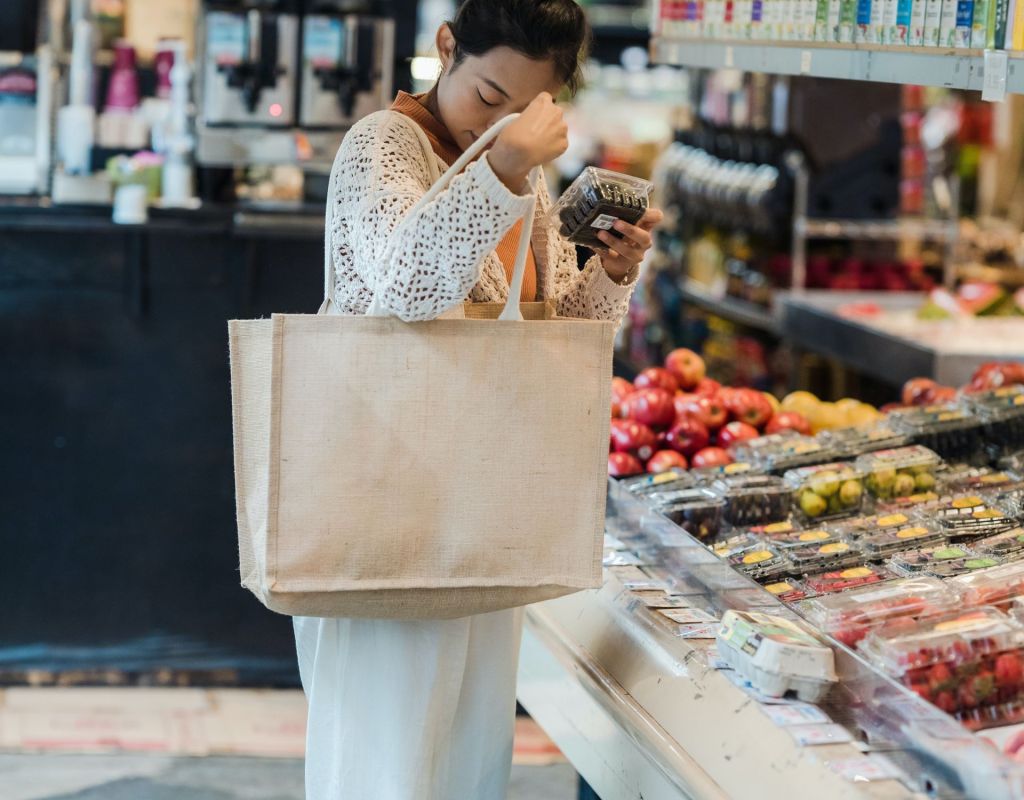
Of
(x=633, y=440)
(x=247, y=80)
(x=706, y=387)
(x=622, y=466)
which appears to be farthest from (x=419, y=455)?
(x=247, y=80)

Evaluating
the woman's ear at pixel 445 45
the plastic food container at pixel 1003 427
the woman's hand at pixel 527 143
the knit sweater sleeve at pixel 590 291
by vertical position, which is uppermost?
the woman's ear at pixel 445 45

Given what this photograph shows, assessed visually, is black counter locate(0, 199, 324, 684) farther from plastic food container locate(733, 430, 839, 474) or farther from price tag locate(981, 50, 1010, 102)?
price tag locate(981, 50, 1010, 102)

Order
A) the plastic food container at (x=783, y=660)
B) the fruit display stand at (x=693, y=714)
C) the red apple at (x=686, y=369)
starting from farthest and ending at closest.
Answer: the red apple at (x=686, y=369) → the plastic food container at (x=783, y=660) → the fruit display stand at (x=693, y=714)

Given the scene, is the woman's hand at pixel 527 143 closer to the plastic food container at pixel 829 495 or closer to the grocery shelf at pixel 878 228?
the plastic food container at pixel 829 495

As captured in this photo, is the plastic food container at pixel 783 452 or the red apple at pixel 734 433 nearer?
the plastic food container at pixel 783 452

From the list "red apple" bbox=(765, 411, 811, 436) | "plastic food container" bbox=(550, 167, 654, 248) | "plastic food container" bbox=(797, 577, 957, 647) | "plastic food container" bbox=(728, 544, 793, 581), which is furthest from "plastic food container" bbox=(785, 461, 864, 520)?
"plastic food container" bbox=(550, 167, 654, 248)

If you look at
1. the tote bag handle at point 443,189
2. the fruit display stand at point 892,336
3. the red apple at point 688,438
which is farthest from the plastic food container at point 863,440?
the fruit display stand at point 892,336

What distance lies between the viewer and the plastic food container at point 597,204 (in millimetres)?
2293

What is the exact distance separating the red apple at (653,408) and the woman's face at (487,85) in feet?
4.24

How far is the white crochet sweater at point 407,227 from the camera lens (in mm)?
1999

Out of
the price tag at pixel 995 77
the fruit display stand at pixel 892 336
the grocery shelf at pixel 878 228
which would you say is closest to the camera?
the price tag at pixel 995 77

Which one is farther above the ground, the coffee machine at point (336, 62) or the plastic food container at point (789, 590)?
the coffee machine at point (336, 62)

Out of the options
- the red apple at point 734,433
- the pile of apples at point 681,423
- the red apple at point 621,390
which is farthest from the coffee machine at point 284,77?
the red apple at point 734,433

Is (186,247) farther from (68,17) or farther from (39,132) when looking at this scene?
(68,17)
